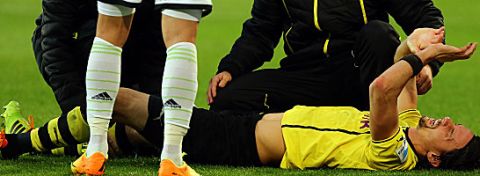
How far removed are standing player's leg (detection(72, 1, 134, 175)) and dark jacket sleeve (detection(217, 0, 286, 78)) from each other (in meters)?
1.98

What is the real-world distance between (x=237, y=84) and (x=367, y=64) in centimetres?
80

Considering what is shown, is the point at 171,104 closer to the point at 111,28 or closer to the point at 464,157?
the point at 111,28

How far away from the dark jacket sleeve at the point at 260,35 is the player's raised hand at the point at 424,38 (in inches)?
57.4

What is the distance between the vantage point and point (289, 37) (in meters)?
7.07

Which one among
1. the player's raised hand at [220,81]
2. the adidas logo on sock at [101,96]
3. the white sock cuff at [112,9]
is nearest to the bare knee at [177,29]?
the white sock cuff at [112,9]

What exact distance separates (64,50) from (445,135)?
2.08 m

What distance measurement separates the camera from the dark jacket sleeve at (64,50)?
670 centimetres

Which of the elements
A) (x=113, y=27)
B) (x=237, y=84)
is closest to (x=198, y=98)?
(x=237, y=84)

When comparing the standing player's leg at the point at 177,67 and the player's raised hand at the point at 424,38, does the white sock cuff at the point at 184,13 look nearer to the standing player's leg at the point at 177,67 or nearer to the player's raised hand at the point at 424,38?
the standing player's leg at the point at 177,67

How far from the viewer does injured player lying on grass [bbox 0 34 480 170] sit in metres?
5.76

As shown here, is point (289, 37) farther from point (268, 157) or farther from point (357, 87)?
point (268, 157)

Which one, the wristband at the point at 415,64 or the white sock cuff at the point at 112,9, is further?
the wristband at the point at 415,64

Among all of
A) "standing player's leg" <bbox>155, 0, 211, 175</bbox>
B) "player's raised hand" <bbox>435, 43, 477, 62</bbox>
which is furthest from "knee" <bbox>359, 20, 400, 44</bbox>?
"standing player's leg" <bbox>155, 0, 211, 175</bbox>

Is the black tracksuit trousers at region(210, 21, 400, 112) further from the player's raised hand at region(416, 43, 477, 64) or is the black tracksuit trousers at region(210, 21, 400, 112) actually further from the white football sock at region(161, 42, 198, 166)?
the white football sock at region(161, 42, 198, 166)
